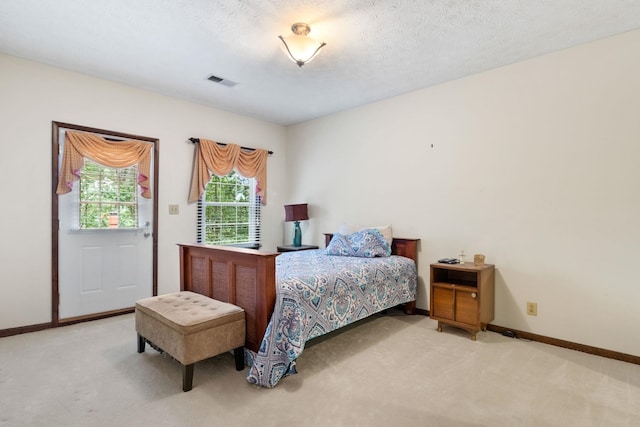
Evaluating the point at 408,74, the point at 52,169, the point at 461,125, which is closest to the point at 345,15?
the point at 408,74

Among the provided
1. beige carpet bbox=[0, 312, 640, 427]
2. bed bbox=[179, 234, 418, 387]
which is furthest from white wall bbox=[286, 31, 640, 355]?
bed bbox=[179, 234, 418, 387]

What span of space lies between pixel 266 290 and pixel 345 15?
2.06 meters

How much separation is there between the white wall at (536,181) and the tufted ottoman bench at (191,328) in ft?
7.62

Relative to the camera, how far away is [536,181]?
3014 mm

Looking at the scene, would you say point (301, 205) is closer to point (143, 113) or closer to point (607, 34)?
point (143, 113)

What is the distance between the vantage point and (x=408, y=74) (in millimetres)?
3434

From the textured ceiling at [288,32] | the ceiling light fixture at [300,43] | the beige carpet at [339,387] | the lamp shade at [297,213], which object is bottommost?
the beige carpet at [339,387]

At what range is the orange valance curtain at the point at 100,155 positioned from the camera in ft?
11.0

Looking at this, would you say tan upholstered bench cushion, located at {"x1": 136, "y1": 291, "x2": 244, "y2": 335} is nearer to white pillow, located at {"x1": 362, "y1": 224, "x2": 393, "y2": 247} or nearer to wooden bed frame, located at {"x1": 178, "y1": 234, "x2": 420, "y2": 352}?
wooden bed frame, located at {"x1": 178, "y1": 234, "x2": 420, "y2": 352}

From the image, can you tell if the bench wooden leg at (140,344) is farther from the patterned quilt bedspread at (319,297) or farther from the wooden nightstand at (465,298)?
the wooden nightstand at (465,298)

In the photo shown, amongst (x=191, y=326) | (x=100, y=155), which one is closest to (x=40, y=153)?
(x=100, y=155)

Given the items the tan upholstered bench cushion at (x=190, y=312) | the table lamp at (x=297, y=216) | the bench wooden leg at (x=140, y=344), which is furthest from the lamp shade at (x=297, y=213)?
the bench wooden leg at (x=140, y=344)

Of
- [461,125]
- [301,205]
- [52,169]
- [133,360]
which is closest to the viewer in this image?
[133,360]

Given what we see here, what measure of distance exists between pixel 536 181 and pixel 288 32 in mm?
Answer: 2542
